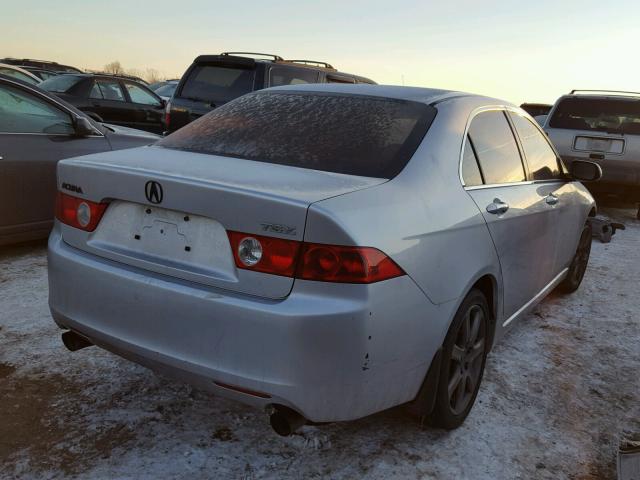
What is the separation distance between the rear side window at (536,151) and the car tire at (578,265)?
3.31ft

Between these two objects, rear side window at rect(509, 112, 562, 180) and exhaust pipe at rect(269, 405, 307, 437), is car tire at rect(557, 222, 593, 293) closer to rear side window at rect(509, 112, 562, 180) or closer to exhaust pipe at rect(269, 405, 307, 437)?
rear side window at rect(509, 112, 562, 180)

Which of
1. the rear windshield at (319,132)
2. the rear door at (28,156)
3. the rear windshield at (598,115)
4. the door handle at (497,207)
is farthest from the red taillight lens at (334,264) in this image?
the rear windshield at (598,115)

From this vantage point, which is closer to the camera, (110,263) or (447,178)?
(110,263)

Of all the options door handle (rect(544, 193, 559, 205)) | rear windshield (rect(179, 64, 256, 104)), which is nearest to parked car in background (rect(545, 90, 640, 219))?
rear windshield (rect(179, 64, 256, 104))

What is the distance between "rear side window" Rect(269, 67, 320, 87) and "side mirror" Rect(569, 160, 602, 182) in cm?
480

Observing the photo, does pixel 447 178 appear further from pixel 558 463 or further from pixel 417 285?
pixel 558 463

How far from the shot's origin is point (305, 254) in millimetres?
2125

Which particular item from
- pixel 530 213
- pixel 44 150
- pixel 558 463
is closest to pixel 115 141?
pixel 44 150

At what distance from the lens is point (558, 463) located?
9.10 ft

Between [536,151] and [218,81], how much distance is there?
5.68m

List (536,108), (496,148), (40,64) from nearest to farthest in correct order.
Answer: (496,148) < (536,108) < (40,64)

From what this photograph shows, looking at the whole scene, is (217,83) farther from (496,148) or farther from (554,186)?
(496,148)

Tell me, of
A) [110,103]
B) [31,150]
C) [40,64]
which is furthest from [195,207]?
[40,64]

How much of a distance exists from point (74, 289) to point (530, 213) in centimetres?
244
